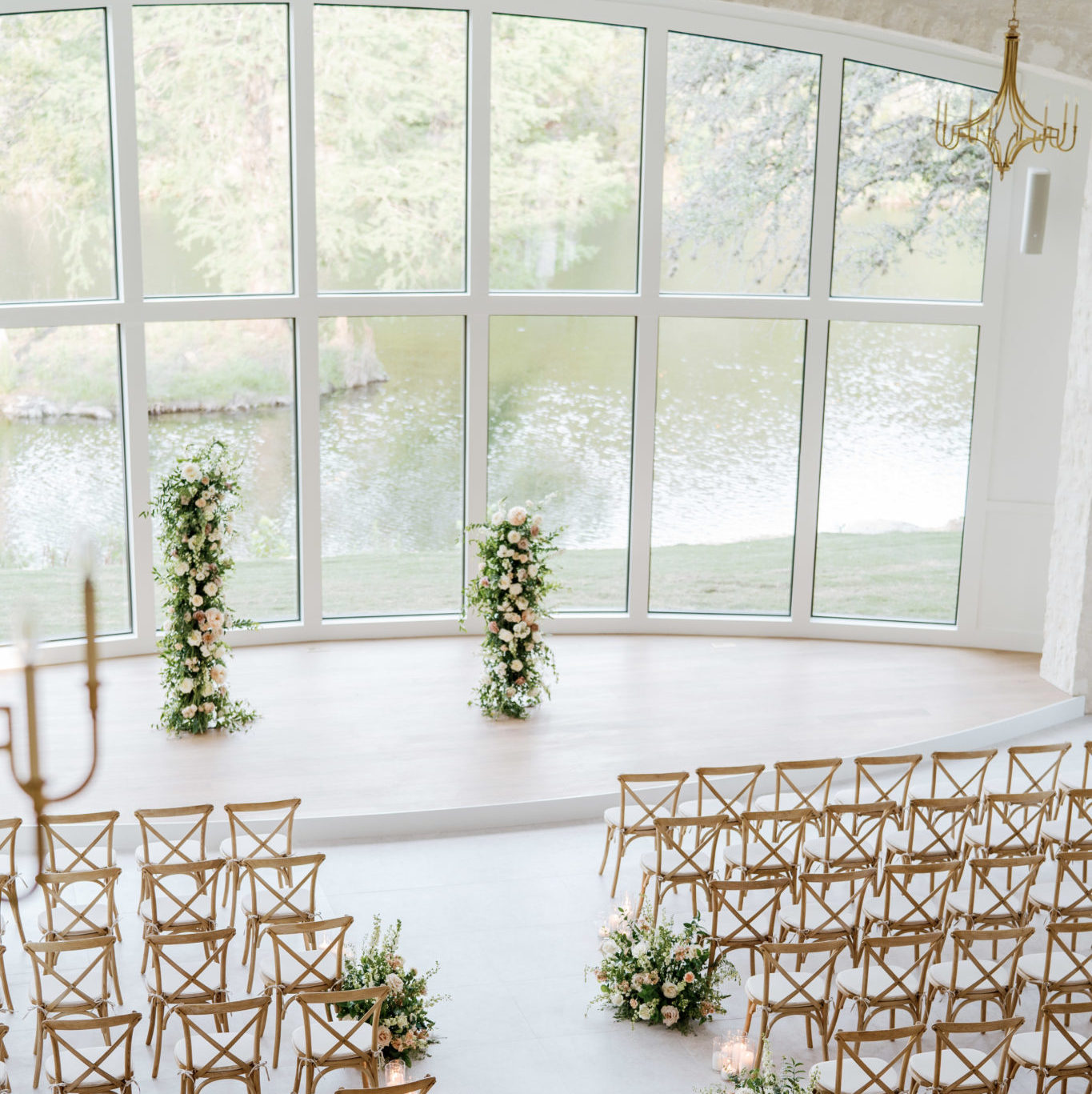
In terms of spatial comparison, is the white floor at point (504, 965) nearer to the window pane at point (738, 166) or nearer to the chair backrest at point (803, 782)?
the chair backrest at point (803, 782)

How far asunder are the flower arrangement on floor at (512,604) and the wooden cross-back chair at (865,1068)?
15.6 ft

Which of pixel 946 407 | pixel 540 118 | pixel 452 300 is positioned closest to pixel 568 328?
pixel 452 300

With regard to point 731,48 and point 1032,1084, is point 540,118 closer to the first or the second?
point 731,48

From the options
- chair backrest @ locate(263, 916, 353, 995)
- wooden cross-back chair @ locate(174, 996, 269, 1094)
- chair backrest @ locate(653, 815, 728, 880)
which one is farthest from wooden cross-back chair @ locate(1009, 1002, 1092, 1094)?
wooden cross-back chair @ locate(174, 996, 269, 1094)

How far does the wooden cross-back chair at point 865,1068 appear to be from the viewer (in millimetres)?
5480

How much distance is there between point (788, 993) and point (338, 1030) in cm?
226

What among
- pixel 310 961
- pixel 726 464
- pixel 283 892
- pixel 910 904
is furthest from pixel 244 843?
pixel 726 464

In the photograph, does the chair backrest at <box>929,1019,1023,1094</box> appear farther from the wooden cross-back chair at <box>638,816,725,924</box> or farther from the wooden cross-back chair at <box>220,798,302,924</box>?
the wooden cross-back chair at <box>220,798,302,924</box>

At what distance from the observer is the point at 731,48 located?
489 inches

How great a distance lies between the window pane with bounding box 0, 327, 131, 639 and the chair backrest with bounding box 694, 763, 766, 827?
18.6ft

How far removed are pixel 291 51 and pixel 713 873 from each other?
8138 mm

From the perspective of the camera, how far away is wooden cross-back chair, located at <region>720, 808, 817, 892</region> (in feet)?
25.0

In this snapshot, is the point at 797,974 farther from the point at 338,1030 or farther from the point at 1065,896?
the point at 338,1030

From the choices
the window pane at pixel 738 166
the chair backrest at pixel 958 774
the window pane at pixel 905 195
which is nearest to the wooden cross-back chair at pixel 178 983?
the chair backrest at pixel 958 774
